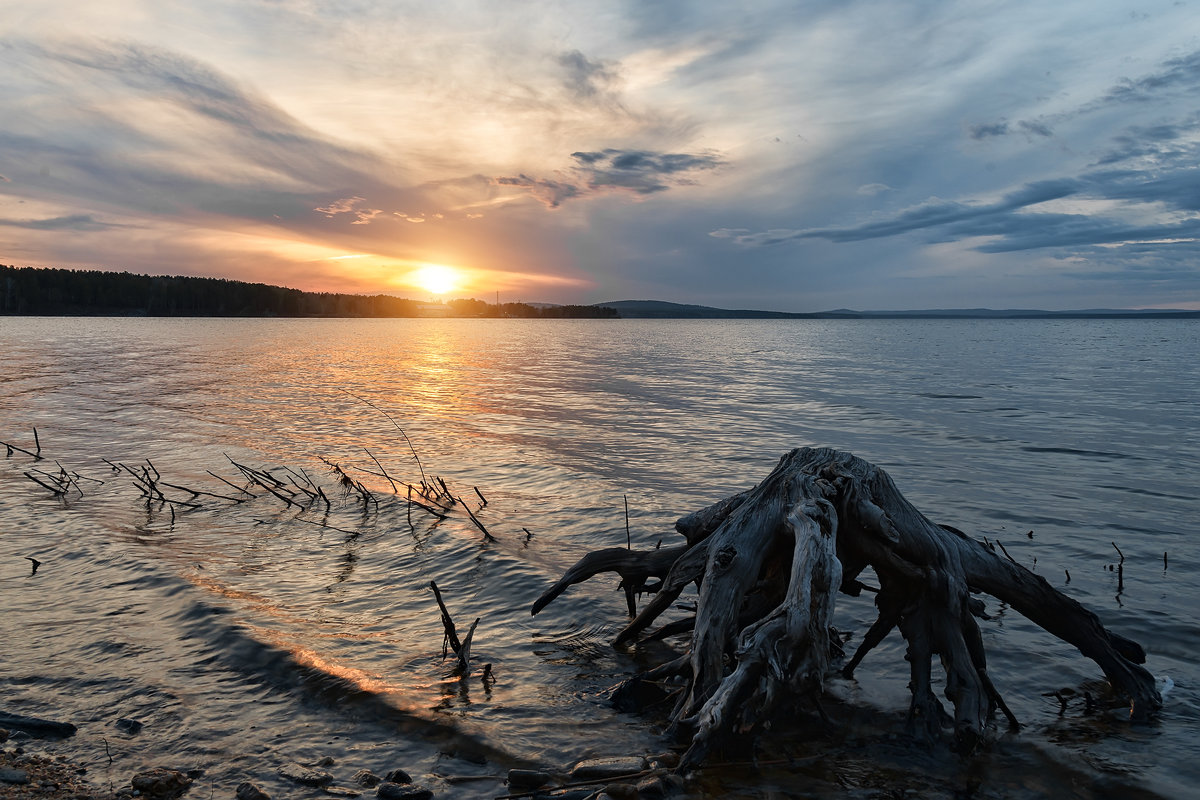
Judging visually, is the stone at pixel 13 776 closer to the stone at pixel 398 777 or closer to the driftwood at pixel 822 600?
the stone at pixel 398 777

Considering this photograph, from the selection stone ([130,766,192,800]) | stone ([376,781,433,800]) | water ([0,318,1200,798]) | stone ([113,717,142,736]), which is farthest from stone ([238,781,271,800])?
stone ([113,717,142,736])

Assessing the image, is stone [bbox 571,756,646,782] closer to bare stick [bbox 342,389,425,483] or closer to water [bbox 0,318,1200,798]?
water [bbox 0,318,1200,798]

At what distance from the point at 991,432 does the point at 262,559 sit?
19.6 meters

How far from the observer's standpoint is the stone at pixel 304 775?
427cm

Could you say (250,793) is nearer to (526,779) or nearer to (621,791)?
(526,779)

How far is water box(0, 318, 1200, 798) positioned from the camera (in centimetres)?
474

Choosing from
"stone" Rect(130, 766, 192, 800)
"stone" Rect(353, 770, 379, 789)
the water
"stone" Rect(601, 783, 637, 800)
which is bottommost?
the water

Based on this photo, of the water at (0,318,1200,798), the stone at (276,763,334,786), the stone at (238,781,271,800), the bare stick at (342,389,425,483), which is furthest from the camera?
the bare stick at (342,389,425,483)

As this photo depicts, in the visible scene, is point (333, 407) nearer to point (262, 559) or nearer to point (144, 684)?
point (262, 559)

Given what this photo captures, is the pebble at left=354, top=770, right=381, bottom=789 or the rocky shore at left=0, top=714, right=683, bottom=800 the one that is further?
the pebble at left=354, top=770, right=381, bottom=789

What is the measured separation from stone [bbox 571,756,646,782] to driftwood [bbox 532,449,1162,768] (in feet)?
1.25

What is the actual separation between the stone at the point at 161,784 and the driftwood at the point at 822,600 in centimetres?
291

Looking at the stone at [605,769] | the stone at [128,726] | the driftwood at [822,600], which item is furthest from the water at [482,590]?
the driftwood at [822,600]

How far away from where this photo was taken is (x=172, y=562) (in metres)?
8.35
